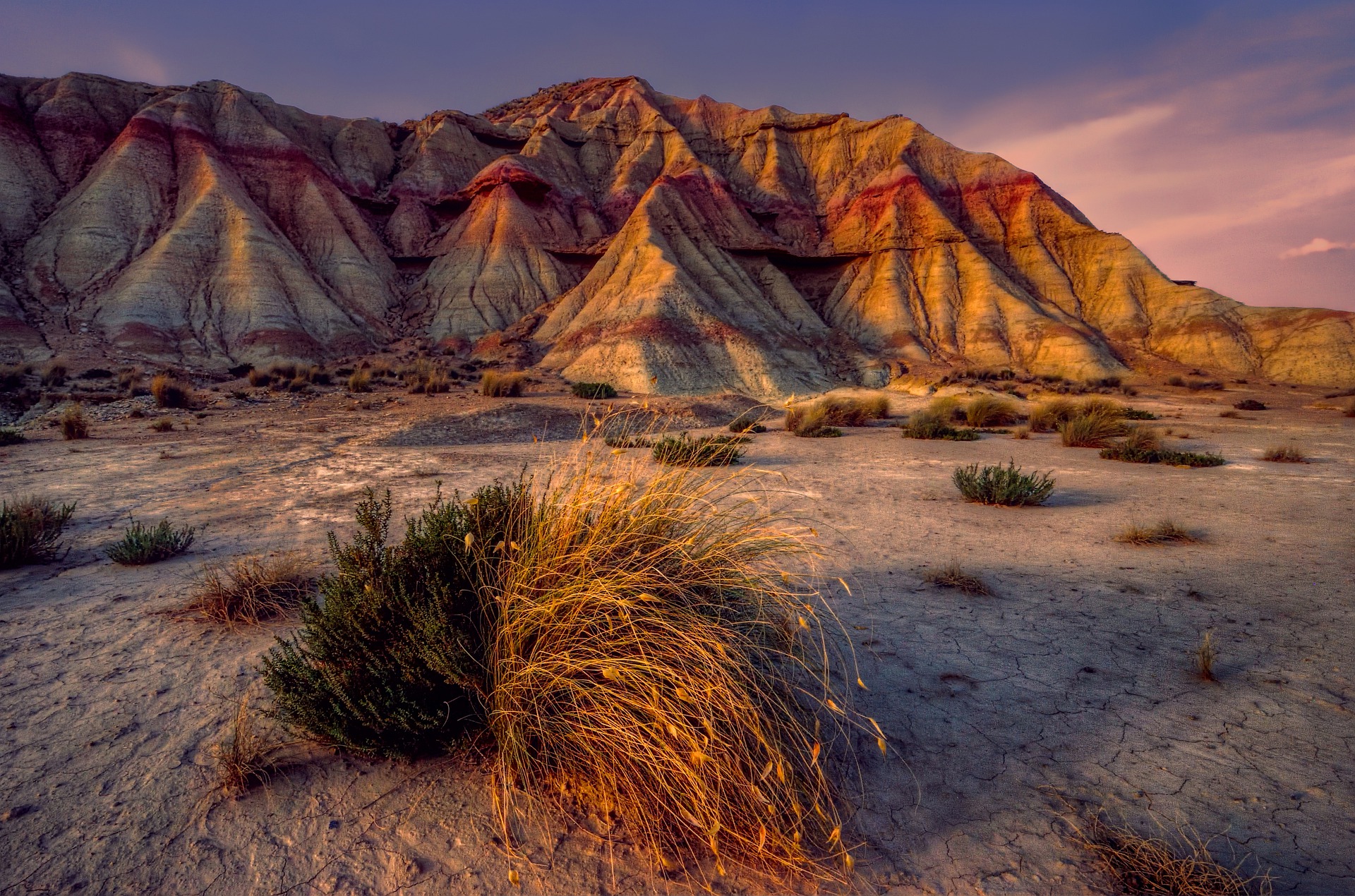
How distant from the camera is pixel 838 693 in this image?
126 inches

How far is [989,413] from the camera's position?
17.8 m

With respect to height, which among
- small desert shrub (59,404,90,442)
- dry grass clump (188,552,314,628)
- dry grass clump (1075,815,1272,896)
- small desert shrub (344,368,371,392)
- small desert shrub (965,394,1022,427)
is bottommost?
small desert shrub (59,404,90,442)

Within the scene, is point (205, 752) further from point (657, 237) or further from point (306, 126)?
point (306, 126)

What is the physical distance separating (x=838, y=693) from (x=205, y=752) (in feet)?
10.3

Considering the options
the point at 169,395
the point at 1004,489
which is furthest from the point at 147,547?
the point at 169,395

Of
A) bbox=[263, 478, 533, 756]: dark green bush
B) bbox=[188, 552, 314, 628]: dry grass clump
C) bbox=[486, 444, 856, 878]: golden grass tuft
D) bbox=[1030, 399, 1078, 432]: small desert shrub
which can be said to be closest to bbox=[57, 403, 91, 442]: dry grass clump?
bbox=[188, 552, 314, 628]: dry grass clump

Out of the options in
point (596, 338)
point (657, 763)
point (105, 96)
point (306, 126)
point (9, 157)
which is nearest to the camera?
point (657, 763)

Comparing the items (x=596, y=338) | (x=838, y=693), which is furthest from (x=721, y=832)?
(x=596, y=338)

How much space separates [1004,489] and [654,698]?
7.00 metres

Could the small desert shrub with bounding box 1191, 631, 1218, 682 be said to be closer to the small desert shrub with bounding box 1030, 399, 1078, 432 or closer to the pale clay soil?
the pale clay soil

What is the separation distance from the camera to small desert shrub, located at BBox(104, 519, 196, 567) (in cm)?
510

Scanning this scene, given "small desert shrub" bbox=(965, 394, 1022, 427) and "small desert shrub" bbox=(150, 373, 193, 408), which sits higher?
"small desert shrub" bbox=(965, 394, 1022, 427)

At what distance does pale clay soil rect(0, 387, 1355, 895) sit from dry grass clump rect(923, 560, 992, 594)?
0.09 meters

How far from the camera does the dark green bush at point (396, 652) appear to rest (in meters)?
2.53
